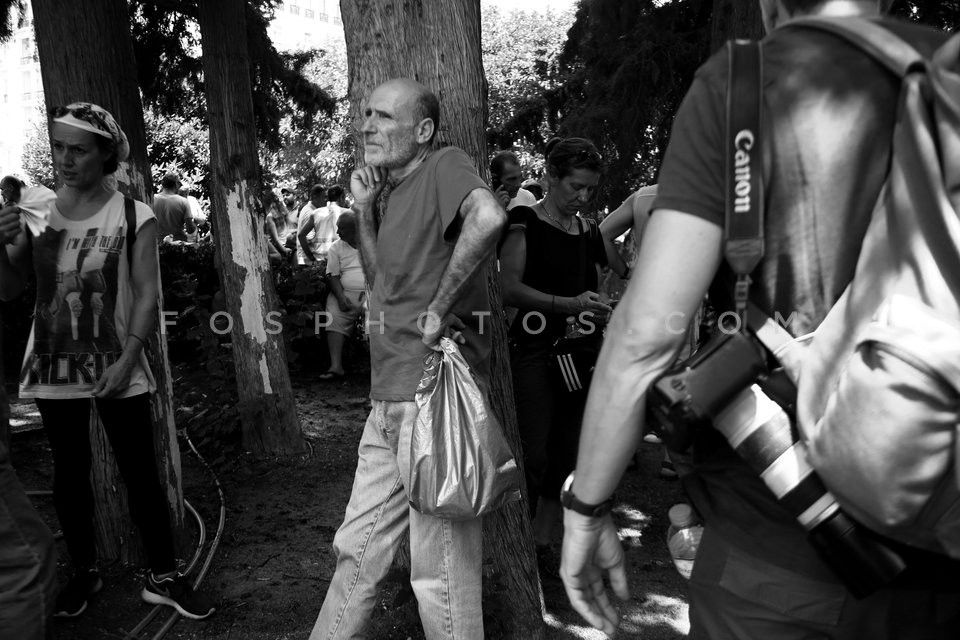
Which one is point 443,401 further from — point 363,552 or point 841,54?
point 841,54

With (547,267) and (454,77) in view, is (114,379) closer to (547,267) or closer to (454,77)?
(454,77)

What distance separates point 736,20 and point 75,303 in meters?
4.95

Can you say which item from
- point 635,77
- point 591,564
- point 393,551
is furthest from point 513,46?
point 591,564

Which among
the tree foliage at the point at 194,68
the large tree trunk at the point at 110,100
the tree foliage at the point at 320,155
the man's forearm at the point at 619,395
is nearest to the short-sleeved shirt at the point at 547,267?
the large tree trunk at the point at 110,100

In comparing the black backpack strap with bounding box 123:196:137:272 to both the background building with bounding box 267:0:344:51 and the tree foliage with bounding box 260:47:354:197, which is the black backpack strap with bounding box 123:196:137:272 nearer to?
the tree foliage with bounding box 260:47:354:197

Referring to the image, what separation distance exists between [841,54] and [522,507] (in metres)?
2.55

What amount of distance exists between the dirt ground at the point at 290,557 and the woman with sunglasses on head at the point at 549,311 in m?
0.56

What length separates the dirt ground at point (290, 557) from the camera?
3846mm

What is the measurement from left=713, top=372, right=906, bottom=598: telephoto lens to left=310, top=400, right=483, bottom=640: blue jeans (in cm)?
158

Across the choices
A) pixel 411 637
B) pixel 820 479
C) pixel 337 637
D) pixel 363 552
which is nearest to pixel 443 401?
pixel 363 552

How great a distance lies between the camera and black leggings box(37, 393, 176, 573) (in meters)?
3.81

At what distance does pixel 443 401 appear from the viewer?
2.79 meters

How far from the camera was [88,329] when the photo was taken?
3773 mm

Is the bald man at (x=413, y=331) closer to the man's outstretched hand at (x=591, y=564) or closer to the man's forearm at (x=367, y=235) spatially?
the man's forearm at (x=367, y=235)
